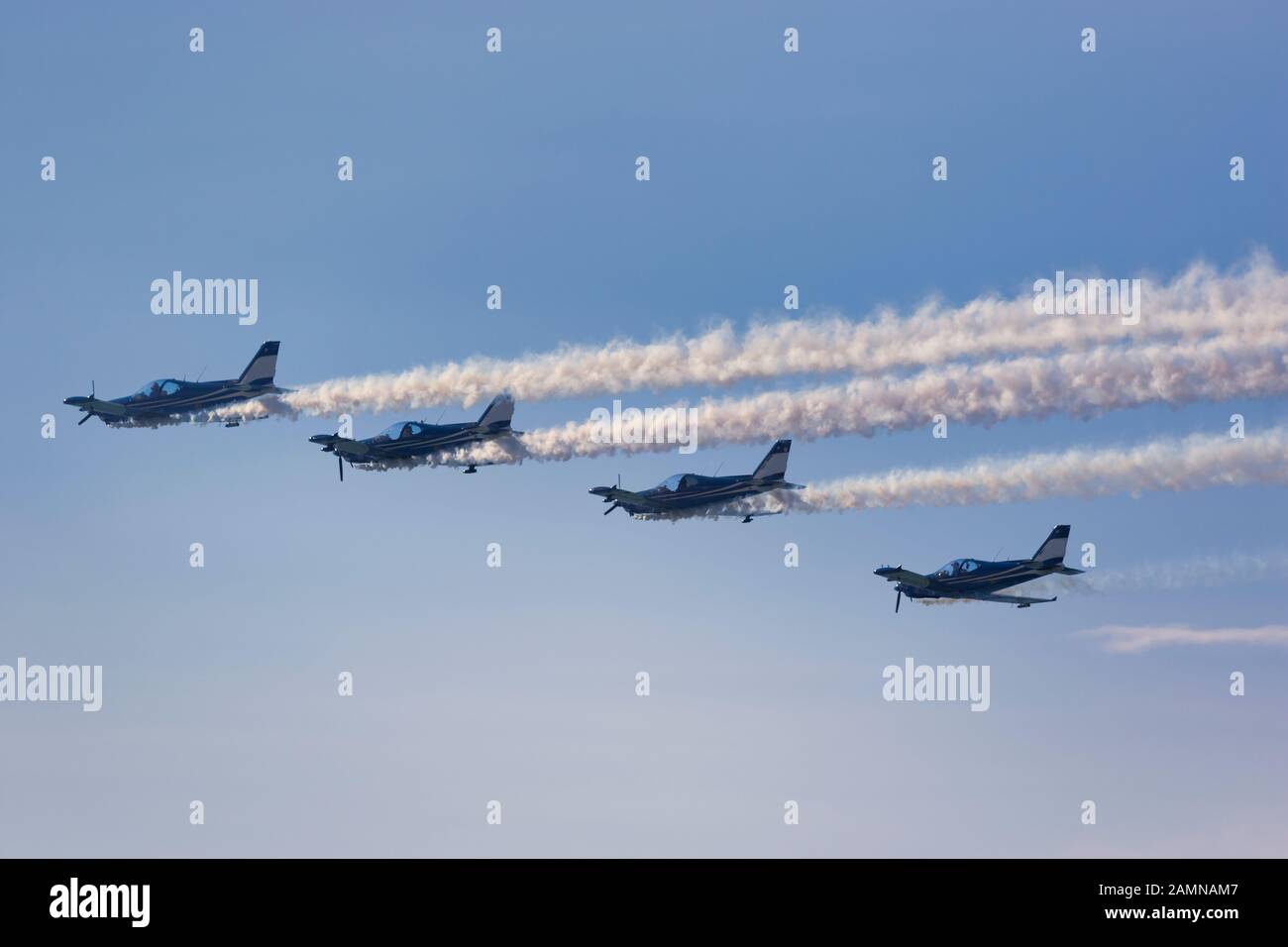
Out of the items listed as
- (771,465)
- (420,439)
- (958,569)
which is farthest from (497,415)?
(958,569)

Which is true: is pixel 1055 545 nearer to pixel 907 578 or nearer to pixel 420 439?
pixel 907 578

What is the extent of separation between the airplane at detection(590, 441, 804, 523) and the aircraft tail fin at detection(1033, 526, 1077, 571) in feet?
48.3

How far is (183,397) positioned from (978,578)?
148 ft

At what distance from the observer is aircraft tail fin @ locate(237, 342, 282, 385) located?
132375 mm

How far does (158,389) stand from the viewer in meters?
133

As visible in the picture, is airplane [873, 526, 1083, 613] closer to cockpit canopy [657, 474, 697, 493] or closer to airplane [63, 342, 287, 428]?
cockpit canopy [657, 474, 697, 493]

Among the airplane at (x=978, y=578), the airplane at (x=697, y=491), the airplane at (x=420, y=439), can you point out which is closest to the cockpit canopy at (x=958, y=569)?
the airplane at (x=978, y=578)

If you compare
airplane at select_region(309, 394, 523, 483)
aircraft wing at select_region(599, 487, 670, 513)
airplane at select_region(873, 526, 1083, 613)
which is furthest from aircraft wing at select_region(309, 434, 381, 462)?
airplane at select_region(873, 526, 1083, 613)

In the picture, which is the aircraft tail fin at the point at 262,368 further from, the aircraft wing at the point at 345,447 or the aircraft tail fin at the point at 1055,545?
the aircraft tail fin at the point at 1055,545

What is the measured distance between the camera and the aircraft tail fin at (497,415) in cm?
12500

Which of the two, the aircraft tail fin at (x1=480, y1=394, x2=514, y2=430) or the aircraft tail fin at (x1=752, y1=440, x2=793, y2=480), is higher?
the aircraft tail fin at (x1=480, y1=394, x2=514, y2=430)
